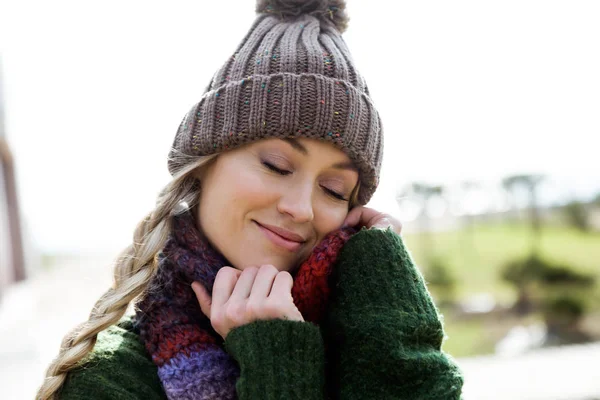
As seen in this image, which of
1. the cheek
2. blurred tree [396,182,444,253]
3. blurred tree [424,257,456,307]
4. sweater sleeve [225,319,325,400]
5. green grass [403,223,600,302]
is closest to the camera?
sweater sleeve [225,319,325,400]

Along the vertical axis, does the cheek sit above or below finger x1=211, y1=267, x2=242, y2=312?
above

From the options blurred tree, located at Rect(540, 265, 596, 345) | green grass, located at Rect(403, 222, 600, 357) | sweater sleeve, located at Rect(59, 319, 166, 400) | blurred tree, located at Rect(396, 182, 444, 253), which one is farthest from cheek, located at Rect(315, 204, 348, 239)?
blurred tree, located at Rect(396, 182, 444, 253)

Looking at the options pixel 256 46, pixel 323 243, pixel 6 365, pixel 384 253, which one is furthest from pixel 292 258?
pixel 6 365

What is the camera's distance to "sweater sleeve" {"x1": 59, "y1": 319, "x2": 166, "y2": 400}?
1.65 m

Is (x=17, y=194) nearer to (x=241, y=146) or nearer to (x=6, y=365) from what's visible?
(x=6, y=365)

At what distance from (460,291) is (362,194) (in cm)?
988

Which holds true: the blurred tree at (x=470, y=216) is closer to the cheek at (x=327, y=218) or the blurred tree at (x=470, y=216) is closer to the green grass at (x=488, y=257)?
the green grass at (x=488, y=257)

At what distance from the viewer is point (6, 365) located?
549 centimetres

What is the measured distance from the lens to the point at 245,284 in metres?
1.78

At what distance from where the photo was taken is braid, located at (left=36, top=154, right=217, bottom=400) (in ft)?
5.54

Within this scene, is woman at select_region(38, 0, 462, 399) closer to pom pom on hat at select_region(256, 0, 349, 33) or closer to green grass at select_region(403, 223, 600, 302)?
pom pom on hat at select_region(256, 0, 349, 33)

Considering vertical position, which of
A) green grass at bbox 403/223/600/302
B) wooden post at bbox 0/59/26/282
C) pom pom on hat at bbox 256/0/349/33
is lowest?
green grass at bbox 403/223/600/302

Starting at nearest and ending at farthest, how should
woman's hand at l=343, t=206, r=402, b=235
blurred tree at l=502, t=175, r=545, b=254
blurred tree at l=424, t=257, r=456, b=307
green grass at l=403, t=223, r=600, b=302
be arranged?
woman's hand at l=343, t=206, r=402, b=235
green grass at l=403, t=223, r=600, b=302
blurred tree at l=502, t=175, r=545, b=254
blurred tree at l=424, t=257, r=456, b=307

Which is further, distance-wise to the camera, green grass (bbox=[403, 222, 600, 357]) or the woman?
green grass (bbox=[403, 222, 600, 357])
